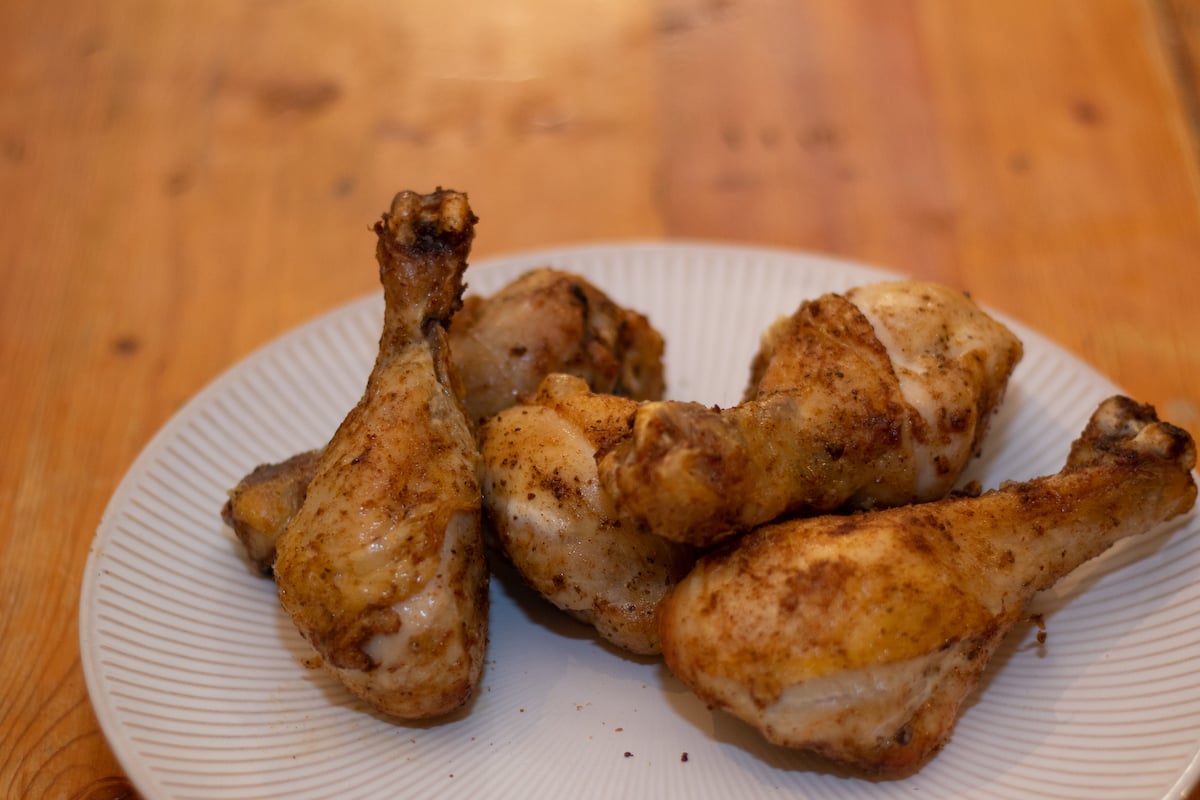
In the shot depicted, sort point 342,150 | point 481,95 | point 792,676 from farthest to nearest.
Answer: point 481,95, point 342,150, point 792,676

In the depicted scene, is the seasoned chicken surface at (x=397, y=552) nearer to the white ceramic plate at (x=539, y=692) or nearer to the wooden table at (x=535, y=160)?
the white ceramic plate at (x=539, y=692)

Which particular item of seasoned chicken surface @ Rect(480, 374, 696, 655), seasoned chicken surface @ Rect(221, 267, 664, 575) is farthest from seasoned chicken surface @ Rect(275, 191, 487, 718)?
seasoned chicken surface @ Rect(221, 267, 664, 575)

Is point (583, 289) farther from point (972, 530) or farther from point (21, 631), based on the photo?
point (21, 631)

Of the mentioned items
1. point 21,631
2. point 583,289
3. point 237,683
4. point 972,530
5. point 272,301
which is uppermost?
point 583,289

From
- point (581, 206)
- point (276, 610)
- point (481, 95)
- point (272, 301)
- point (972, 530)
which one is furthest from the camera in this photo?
point (481, 95)

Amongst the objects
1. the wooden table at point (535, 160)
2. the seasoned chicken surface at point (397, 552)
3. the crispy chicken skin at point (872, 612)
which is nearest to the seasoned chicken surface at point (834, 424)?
the crispy chicken skin at point (872, 612)

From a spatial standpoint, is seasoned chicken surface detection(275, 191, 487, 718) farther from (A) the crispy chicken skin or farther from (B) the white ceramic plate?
(A) the crispy chicken skin

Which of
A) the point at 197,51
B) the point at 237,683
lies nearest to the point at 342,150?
the point at 197,51

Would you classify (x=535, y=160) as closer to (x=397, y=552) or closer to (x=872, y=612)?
(x=397, y=552)
